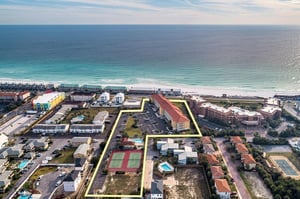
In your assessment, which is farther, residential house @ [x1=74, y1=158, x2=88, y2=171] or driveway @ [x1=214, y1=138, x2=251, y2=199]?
residential house @ [x1=74, y1=158, x2=88, y2=171]

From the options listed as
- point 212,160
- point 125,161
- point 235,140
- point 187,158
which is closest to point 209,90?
point 235,140

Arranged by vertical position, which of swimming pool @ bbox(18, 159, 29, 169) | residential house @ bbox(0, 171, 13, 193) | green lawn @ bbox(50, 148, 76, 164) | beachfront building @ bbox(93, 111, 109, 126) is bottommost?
residential house @ bbox(0, 171, 13, 193)

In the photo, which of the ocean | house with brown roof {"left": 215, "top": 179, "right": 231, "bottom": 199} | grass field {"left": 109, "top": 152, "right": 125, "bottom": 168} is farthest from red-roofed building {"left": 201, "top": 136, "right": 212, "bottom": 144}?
the ocean

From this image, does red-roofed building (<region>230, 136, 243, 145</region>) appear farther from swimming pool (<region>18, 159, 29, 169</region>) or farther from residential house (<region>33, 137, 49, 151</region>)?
swimming pool (<region>18, 159, 29, 169</region>)

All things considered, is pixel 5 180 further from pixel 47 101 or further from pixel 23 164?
pixel 47 101

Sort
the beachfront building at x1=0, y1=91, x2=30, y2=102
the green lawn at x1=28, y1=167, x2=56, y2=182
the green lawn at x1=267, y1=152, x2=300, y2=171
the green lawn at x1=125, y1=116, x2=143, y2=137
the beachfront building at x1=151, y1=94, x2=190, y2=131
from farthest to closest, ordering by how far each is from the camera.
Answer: the beachfront building at x1=0, y1=91, x2=30, y2=102
the beachfront building at x1=151, y1=94, x2=190, y2=131
the green lawn at x1=125, y1=116, x2=143, y2=137
the green lawn at x1=267, y1=152, x2=300, y2=171
the green lawn at x1=28, y1=167, x2=56, y2=182

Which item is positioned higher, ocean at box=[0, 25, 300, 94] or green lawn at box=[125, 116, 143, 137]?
ocean at box=[0, 25, 300, 94]

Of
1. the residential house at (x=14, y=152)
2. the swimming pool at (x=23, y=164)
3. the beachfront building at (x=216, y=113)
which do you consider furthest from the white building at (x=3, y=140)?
the beachfront building at (x=216, y=113)
